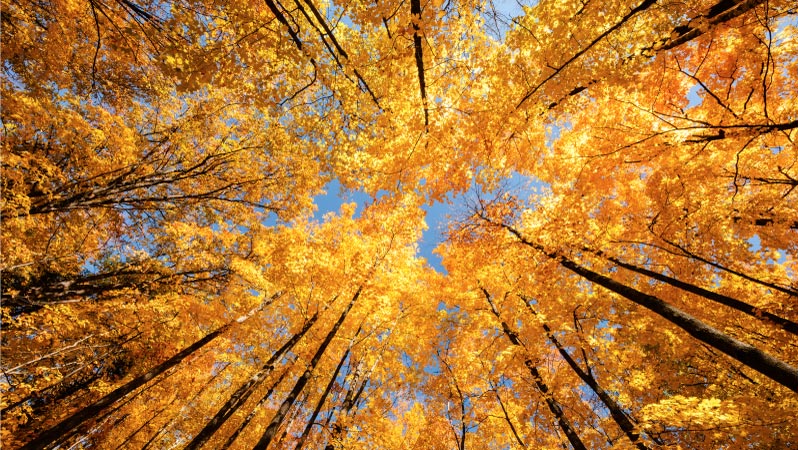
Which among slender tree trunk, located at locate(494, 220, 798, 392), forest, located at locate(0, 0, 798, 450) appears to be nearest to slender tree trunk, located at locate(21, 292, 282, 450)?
forest, located at locate(0, 0, 798, 450)

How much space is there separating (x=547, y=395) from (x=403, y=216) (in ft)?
20.3

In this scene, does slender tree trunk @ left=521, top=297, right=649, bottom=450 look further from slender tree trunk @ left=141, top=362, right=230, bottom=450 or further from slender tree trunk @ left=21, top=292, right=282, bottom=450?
slender tree trunk @ left=141, top=362, right=230, bottom=450

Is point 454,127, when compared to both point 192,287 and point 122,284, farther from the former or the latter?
point 122,284

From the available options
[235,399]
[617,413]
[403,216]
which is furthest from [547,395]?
[235,399]

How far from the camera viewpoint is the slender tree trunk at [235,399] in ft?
18.5

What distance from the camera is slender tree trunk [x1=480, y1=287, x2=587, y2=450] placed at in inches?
243

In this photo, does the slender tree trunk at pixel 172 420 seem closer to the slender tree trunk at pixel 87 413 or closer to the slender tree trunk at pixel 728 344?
the slender tree trunk at pixel 87 413

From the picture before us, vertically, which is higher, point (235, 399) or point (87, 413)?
point (235, 399)

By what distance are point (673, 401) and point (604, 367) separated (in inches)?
169

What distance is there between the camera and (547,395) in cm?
→ 700

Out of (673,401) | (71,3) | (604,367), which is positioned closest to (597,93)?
(673,401)

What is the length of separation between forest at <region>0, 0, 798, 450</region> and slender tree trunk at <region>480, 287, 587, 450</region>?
0.23 feet

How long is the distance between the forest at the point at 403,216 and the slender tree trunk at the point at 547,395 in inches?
2.8

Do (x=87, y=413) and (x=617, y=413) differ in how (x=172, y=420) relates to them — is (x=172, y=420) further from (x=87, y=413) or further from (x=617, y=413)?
(x=617, y=413)
